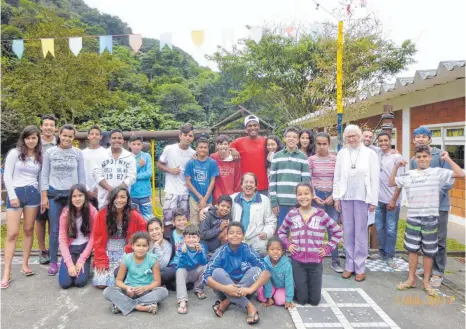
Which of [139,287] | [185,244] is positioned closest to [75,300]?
[139,287]

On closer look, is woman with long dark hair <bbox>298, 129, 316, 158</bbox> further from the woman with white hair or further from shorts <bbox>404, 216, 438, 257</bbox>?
shorts <bbox>404, 216, 438, 257</bbox>

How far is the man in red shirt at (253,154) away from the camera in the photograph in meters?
4.33

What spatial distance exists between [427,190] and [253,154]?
191 cm

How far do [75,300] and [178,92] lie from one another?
2490 centimetres

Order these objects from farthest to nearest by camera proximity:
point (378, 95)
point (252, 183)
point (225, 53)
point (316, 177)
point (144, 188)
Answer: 1. point (225, 53)
2. point (378, 95)
3. point (144, 188)
4. point (316, 177)
5. point (252, 183)

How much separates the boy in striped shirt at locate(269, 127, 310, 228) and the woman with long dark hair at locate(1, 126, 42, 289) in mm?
2606

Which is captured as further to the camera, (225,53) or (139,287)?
(225,53)

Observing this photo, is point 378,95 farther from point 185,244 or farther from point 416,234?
point 185,244

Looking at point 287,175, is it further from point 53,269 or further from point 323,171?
point 53,269

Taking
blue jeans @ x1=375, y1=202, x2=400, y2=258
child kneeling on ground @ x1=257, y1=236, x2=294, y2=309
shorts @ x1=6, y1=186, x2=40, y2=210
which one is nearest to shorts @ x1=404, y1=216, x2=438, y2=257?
blue jeans @ x1=375, y1=202, x2=400, y2=258

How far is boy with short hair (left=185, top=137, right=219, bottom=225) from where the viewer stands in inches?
166

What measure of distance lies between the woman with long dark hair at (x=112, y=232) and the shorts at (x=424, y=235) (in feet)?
8.97

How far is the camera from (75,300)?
333 cm

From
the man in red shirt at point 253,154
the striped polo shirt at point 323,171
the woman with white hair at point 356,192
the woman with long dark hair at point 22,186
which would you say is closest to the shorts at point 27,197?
the woman with long dark hair at point 22,186
